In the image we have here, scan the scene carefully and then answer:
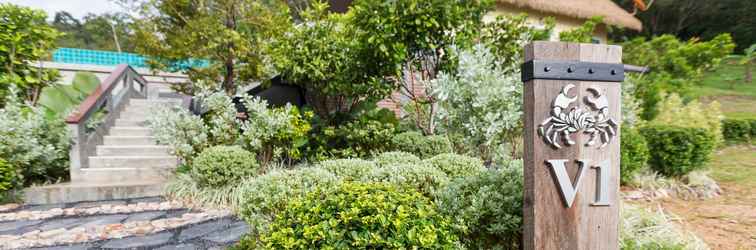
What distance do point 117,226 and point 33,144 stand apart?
77.5 inches

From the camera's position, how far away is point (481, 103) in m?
3.98

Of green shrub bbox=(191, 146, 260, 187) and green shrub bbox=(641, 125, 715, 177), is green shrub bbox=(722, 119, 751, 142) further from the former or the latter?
green shrub bbox=(191, 146, 260, 187)

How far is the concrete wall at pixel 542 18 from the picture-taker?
9.18 m

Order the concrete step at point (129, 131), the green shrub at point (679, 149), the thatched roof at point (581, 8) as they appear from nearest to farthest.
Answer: the green shrub at point (679, 149)
the concrete step at point (129, 131)
the thatched roof at point (581, 8)

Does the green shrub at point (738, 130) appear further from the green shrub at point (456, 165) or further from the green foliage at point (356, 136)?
the green shrub at point (456, 165)

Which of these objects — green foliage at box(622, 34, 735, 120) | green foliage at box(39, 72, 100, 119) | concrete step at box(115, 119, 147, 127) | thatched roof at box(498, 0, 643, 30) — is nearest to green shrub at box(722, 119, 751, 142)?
green foliage at box(622, 34, 735, 120)

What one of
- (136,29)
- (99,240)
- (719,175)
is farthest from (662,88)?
(136,29)

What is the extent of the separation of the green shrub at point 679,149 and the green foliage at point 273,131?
4.68 m

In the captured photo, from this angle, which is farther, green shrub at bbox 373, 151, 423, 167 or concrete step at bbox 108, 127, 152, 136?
concrete step at bbox 108, 127, 152, 136

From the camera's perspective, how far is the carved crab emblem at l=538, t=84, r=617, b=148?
1649mm

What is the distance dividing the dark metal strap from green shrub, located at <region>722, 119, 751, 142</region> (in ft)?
28.2

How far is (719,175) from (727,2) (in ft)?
58.3

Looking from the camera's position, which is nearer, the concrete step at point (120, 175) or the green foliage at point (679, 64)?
the concrete step at point (120, 175)

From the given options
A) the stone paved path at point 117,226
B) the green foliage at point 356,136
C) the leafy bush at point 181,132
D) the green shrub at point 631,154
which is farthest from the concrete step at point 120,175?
the green shrub at point 631,154
